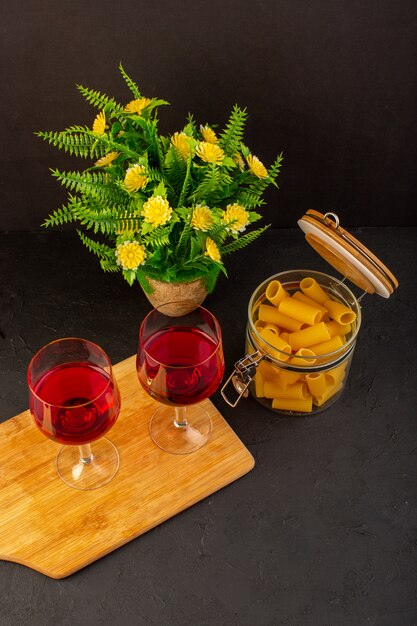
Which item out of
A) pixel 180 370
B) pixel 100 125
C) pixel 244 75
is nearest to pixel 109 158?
pixel 100 125

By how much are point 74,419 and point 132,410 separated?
0.77 ft

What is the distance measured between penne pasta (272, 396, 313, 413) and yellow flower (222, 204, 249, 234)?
10.9 inches

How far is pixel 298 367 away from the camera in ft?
3.60

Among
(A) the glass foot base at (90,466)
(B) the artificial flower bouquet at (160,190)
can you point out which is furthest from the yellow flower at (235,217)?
(A) the glass foot base at (90,466)

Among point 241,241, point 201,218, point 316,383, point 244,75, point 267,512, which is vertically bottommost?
point 267,512

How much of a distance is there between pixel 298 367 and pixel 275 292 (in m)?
0.15

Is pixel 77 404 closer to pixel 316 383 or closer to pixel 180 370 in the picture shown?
pixel 180 370

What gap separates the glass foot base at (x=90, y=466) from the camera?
108cm

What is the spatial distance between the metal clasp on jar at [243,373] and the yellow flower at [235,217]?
0.64ft

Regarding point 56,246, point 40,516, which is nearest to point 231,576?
point 40,516

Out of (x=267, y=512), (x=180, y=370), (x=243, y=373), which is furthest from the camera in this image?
(x=243, y=373)

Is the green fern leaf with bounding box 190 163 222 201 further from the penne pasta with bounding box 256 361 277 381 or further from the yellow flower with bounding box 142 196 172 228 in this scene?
the penne pasta with bounding box 256 361 277 381

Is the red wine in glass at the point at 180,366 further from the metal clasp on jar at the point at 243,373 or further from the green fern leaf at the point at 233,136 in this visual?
the green fern leaf at the point at 233,136

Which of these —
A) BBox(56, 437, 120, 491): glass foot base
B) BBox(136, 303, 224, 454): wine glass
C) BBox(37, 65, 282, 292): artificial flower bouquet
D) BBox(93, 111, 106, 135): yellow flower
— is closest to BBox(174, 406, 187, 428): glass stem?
BBox(136, 303, 224, 454): wine glass
